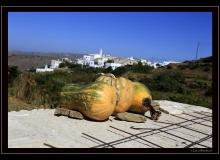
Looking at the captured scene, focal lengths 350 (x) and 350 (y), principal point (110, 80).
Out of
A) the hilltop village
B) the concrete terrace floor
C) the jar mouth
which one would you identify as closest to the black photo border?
the concrete terrace floor

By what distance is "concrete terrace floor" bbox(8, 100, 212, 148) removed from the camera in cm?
335

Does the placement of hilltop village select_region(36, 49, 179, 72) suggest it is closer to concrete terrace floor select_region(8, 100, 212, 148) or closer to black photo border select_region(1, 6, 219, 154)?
concrete terrace floor select_region(8, 100, 212, 148)

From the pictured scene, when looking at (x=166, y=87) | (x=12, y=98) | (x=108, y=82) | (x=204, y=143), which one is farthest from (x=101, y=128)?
(x=166, y=87)

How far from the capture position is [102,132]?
3832 millimetres

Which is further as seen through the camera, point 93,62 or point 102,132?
point 93,62

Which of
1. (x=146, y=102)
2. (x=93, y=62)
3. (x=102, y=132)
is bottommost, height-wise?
(x=102, y=132)

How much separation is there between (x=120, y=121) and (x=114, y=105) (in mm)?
217
